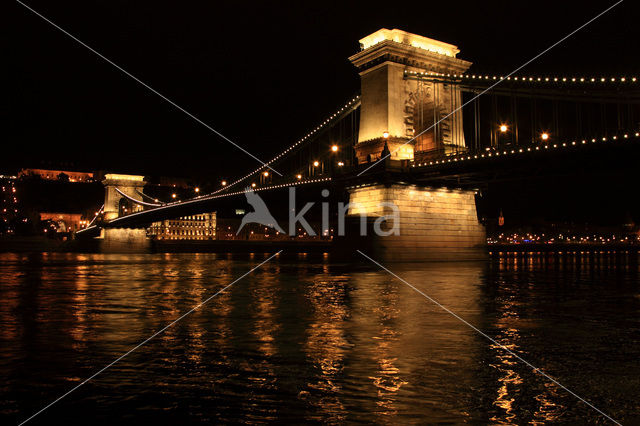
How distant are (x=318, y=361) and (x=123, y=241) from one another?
70322mm

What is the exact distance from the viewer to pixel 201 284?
21.2m

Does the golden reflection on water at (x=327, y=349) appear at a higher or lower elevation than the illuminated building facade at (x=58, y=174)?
lower

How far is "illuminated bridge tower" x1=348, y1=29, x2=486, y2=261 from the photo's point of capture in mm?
38312

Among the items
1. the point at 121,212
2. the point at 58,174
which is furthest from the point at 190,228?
the point at 58,174

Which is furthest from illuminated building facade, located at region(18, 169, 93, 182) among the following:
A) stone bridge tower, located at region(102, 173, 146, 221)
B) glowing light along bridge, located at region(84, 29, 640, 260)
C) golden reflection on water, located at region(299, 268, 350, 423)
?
golden reflection on water, located at region(299, 268, 350, 423)

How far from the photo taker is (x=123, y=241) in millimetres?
73938

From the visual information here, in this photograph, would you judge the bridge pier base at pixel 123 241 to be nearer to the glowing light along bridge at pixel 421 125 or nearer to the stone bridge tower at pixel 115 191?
the stone bridge tower at pixel 115 191

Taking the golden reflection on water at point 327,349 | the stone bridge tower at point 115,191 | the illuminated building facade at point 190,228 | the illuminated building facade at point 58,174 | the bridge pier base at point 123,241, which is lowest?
the golden reflection on water at point 327,349

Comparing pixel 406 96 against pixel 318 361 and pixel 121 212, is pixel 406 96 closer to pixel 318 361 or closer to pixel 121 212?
pixel 318 361

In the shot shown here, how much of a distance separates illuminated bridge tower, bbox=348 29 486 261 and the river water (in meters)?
23.0

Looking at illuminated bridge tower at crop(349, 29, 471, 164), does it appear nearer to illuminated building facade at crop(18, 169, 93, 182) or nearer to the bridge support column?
the bridge support column

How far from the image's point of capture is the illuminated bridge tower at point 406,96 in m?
40.9

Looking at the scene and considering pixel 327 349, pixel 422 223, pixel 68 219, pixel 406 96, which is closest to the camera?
pixel 327 349

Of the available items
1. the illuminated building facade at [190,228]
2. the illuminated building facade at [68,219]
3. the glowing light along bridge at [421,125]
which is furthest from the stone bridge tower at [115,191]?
the glowing light along bridge at [421,125]
